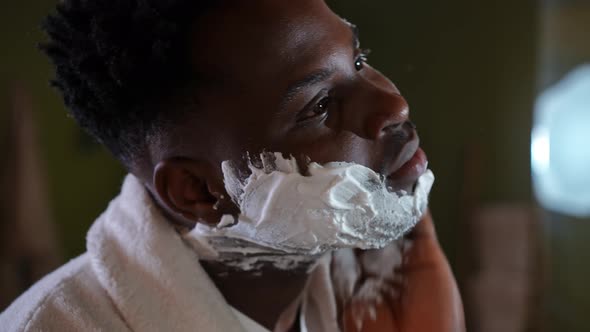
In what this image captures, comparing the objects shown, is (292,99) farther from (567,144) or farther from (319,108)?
(567,144)

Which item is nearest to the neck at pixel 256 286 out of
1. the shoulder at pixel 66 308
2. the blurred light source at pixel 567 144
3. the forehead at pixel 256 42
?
the shoulder at pixel 66 308

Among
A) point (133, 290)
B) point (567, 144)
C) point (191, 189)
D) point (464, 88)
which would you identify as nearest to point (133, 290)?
point (133, 290)

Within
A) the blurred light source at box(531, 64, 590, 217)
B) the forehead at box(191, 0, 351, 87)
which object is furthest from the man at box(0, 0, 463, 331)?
the blurred light source at box(531, 64, 590, 217)

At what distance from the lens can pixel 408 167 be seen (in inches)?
21.3

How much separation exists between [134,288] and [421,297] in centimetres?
28

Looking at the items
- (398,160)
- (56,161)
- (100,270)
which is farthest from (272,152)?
(56,161)

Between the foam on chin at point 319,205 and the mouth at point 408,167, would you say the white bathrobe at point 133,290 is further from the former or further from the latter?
the mouth at point 408,167

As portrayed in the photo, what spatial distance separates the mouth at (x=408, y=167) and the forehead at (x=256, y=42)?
0.36 feet

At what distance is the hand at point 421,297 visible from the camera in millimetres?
555

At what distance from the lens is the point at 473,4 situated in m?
0.66

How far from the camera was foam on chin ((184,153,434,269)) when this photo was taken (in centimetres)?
53

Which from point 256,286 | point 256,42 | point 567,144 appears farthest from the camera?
point 567,144

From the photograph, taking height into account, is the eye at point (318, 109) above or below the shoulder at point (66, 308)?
above

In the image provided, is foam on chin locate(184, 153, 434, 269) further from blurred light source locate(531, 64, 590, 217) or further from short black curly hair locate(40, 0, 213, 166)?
blurred light source locate(531, 64, 590, 217)
